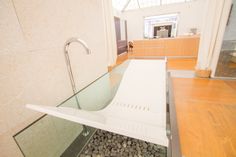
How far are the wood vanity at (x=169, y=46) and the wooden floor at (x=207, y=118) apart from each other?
238cm

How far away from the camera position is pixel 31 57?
2.81ft

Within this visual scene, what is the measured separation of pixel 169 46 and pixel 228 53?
2193mm

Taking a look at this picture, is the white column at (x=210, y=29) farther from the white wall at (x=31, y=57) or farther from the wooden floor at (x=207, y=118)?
the white wall at (x=31, y=57)

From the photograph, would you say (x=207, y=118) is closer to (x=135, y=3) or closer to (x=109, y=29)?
(x=109, y=29)

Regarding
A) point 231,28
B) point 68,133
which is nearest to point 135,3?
point 231,28

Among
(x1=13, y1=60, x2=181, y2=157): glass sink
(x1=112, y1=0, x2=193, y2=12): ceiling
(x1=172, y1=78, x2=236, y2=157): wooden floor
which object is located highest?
(x1=112, y1=0, x2=193, y2=12): ceiling

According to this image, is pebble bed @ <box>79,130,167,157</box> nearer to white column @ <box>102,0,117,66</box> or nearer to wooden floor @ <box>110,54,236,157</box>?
wooden floor @ <box>110,54,236,157</box>

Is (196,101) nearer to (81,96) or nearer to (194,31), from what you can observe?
(81,96)

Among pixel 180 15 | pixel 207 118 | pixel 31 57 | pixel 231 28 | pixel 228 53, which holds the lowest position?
pixel 207 118

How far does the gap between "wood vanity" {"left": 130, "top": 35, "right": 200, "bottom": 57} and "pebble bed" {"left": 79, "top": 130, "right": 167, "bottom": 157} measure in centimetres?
424

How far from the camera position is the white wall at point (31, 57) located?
0.72 m

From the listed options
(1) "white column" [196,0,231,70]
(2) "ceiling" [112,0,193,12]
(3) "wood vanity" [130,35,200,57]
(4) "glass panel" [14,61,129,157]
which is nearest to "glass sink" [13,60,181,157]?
(4) "glass panel" [14,61,129,157]

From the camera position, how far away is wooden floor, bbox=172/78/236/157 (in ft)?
3.42

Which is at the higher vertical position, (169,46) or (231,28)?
(231,28)
